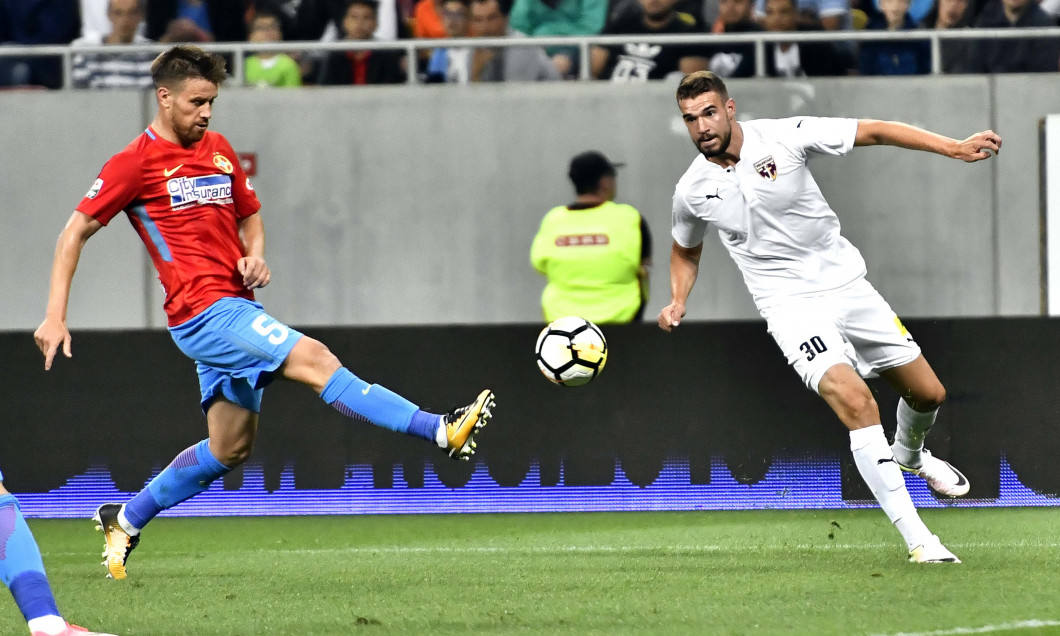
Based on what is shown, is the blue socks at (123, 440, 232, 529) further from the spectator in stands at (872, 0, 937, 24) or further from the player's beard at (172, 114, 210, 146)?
the spectator in stands at (872, 0, 937, 24)

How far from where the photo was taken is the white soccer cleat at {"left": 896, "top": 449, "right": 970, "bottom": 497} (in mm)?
6664

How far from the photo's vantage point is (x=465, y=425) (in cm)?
492

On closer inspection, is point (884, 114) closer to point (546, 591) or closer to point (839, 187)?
point (839, 187)

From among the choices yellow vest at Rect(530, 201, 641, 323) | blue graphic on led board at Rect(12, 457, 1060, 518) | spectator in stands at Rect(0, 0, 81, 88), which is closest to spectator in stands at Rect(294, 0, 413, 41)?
spectator in stands at Rect(0, 0, 81, 88)

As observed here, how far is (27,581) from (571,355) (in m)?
2.61

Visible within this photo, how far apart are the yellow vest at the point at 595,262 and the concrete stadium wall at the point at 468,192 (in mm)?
2326

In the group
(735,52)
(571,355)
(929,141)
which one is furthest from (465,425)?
(735,52)

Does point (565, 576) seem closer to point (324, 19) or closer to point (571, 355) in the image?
point (571, 355)

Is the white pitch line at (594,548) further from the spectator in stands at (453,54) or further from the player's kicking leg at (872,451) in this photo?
the spectator in stands at (453,54)

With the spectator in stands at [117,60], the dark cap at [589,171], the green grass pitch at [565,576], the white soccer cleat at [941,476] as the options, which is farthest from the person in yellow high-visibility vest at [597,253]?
the spectator in stands at [117,60]

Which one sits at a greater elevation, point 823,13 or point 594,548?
point 823,13

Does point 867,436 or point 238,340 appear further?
point 867,436

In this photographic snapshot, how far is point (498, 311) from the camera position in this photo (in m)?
11.0

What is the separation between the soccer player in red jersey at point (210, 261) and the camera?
5215 mm
